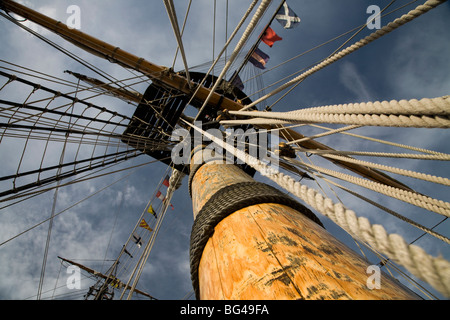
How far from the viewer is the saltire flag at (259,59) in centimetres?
699

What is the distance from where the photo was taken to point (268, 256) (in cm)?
82

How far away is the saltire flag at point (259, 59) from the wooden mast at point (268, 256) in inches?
264

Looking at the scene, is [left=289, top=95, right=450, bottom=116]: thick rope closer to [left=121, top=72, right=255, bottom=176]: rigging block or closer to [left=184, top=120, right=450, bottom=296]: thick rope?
[left=184, top=120, right=450, bottom=296]: thick rope

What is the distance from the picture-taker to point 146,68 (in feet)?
16.6

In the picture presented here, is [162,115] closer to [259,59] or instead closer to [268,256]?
[259,59]

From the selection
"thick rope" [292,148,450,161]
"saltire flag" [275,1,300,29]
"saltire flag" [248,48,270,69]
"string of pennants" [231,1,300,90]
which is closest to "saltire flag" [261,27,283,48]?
"string of pennants" [231,1,300,90]

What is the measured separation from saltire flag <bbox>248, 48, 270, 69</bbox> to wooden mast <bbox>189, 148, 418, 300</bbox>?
6711 mm

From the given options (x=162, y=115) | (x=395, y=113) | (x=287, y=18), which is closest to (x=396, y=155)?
(x=395, y=113)

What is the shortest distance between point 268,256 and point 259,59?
735 cm

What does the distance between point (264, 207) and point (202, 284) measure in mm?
544

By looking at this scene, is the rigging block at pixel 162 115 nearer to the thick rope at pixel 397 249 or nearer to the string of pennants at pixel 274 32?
the string of pennants at pixel 274 32

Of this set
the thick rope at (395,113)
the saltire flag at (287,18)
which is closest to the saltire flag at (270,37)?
the saltire flag at (287,18)

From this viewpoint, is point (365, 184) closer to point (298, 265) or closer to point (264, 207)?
point (264, 207)
